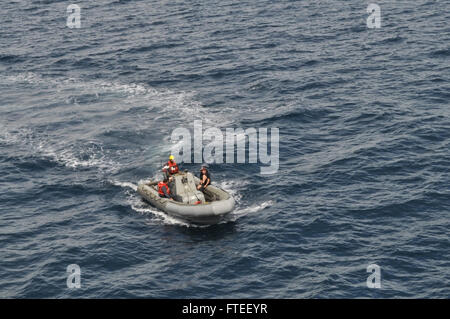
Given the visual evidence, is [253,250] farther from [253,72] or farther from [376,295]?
[253,72]

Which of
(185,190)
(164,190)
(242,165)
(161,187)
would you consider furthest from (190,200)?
(242,165)

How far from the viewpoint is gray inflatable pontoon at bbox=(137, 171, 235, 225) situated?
43.7m

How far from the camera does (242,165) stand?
52.8 meters

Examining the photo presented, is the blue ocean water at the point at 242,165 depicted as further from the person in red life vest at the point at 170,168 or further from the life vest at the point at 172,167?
the life vest at the point at 172,167

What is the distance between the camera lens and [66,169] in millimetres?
53469

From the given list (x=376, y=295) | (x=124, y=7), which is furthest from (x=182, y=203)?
(x=124, y=7)

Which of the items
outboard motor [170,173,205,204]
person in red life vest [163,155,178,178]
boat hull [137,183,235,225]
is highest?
person in red life vest [163,155,178,178]

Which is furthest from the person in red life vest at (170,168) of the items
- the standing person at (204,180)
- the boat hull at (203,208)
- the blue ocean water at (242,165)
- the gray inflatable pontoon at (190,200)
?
the blue ocean water at (242,165)

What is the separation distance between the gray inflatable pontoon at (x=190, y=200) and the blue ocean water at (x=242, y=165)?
91 centimetres

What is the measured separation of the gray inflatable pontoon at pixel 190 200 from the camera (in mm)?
43719

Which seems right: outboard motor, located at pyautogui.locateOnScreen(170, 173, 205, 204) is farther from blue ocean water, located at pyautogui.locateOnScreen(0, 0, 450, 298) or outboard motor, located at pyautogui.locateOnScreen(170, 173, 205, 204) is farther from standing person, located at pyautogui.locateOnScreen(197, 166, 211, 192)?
blue ocean water, located at pyautogui.locateOnScreen(0, 0, 450, 298)

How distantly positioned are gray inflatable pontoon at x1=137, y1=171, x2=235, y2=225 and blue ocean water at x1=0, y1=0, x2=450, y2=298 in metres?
0.91

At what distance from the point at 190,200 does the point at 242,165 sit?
310 inches

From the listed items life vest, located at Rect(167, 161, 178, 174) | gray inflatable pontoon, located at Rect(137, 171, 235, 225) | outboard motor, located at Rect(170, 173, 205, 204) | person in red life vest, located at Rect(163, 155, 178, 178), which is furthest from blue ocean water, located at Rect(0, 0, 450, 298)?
life vest, located at Rect(167, 161, 178, 174)
